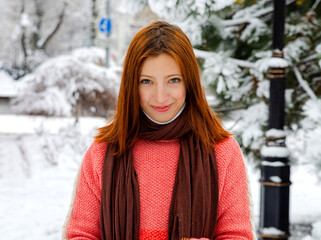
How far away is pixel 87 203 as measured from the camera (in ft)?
5.75

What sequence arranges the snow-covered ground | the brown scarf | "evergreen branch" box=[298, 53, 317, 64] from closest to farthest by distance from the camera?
1. the brown scarf
2. "evergreen branch" box=[298, 53, 317, 64]
3. the snow-covered ground

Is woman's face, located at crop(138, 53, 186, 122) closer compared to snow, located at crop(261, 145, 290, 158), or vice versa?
woman's face, located at crop(138, 53, 186, 122)

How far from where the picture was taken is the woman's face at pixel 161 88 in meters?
1.68

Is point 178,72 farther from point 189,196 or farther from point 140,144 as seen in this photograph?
point 189,196

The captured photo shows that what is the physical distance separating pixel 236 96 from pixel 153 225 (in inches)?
121

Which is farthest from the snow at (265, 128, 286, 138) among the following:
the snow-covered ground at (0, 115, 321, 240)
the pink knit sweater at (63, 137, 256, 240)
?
the pink knit sweater at (63, 137, 256, 240)

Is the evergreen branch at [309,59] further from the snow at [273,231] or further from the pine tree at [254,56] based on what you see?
the snow at [273,231]

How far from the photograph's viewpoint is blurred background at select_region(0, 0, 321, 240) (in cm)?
401

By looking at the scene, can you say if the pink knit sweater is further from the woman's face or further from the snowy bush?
the snowy bush

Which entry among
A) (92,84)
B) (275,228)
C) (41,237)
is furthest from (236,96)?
(92,84)

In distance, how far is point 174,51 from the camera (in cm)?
167

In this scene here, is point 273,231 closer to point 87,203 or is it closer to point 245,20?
→ point 245,20

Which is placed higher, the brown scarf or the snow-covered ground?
the brown scarf

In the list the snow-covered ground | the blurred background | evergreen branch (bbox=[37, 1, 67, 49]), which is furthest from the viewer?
evergreen branch (bbox=[37, 1, 67, 49])
